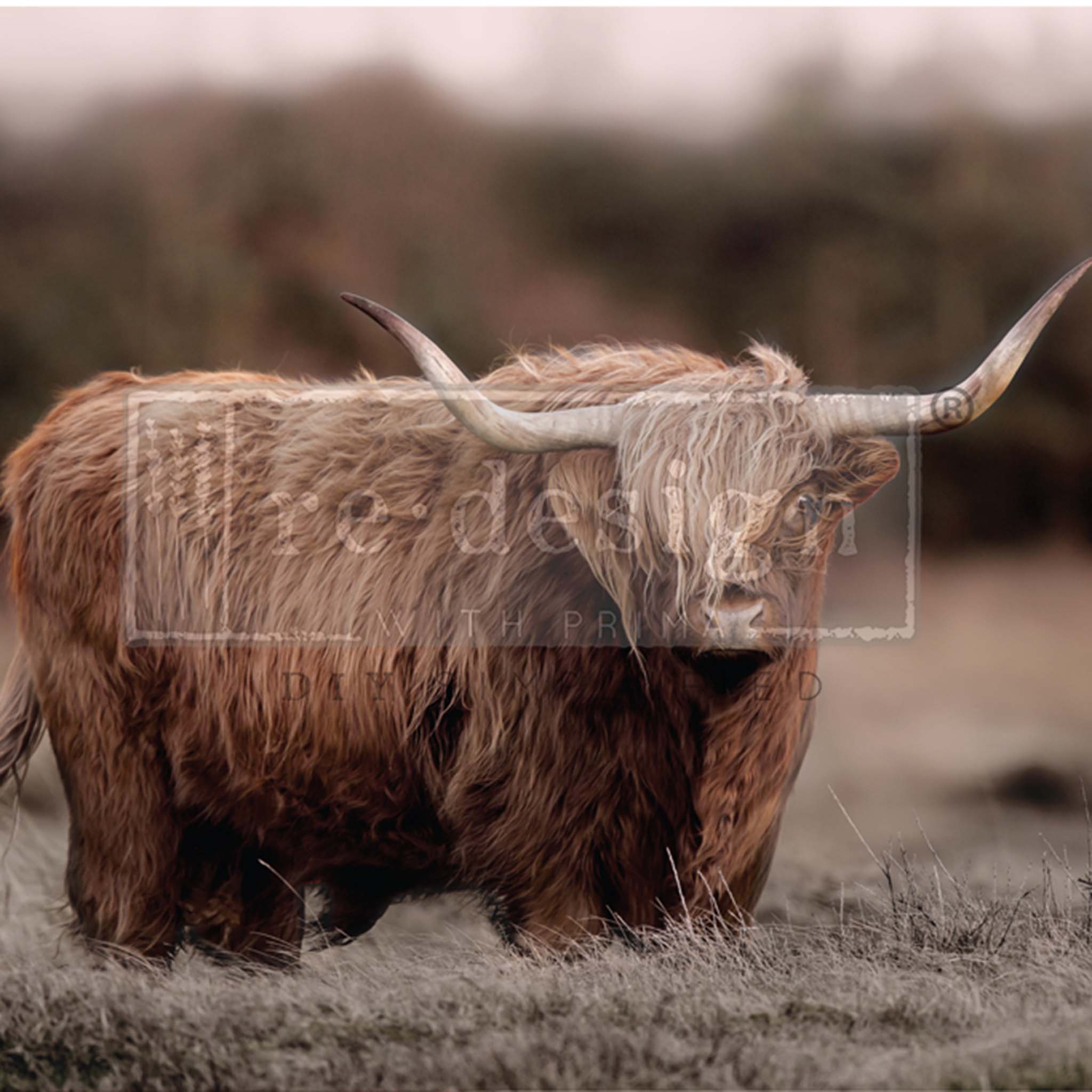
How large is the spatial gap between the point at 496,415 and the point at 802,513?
81cm

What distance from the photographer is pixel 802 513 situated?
347 cm

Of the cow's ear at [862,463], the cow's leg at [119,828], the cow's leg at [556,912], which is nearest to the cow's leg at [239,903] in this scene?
the cow's leg at [119,828]

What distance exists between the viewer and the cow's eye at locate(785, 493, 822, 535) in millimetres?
3438

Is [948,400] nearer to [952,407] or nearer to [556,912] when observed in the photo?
[952,407]

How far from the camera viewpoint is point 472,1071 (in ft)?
8.77

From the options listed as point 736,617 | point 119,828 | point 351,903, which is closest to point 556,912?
point 736,617

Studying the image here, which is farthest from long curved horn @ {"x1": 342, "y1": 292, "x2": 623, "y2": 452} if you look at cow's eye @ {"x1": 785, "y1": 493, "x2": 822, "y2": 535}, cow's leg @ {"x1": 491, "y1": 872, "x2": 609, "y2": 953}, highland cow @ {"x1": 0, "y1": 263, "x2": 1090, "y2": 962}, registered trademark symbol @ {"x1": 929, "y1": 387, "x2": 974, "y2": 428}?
cow's leg @ {"x1": 491, "y1": 872, "x2": 609, "y2": 953}

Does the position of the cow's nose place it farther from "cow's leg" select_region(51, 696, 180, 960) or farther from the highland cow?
Answer: "cow's leg" select_region(51, 696, 180, 960)

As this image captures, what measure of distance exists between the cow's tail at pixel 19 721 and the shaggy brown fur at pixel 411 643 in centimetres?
1

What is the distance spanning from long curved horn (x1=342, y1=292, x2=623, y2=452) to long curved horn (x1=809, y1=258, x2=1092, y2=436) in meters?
0.55

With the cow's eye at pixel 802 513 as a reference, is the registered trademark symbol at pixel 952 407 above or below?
above

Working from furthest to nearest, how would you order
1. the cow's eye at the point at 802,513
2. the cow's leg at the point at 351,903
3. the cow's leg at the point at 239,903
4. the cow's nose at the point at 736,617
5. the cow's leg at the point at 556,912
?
1. the cow's leg at the point at 351,903
2. the cow's leg at the point at 239,903
3. the cow's leg at the point at 556,912
4. the cow's eye at the point at 802,513
5. the cow's nose at the point at 736,617

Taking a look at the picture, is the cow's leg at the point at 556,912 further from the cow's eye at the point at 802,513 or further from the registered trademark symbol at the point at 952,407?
the registered trademark symbol at the point at 952,407

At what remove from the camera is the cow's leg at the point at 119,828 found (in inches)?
162
